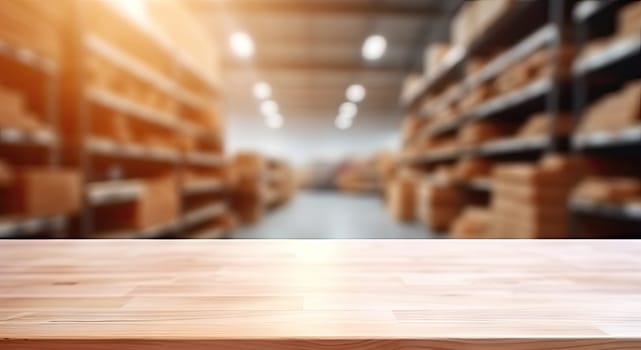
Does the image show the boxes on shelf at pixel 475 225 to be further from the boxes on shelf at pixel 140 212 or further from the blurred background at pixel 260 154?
the boxes on shelf at pixel 140 212

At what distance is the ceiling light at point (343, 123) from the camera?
1952cm

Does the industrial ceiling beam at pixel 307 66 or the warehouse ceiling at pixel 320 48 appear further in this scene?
the industrial ceiling beam at pixel 307 66

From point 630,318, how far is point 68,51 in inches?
116

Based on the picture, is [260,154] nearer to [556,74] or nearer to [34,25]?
[34,25]

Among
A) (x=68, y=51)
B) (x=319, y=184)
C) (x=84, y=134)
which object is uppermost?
(x=68, y=51)

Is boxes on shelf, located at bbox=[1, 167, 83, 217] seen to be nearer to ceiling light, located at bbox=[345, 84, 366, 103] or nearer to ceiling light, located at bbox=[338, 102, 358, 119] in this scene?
ceiling light, located at bbox=[345, 84, 366, 103]

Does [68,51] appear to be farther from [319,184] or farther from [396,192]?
[319,184]

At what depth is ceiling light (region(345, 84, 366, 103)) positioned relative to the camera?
1313 cm

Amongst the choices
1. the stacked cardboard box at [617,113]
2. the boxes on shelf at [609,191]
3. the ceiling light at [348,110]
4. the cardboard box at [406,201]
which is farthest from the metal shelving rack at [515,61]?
the ceiling light at [348,110]

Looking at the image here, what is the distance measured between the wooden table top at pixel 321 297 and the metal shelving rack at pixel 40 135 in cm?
116

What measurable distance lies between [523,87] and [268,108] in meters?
14.1

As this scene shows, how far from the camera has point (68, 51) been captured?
8.03ft

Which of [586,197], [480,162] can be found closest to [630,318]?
[586,197]

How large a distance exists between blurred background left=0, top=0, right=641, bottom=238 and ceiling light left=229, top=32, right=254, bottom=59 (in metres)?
0.08
